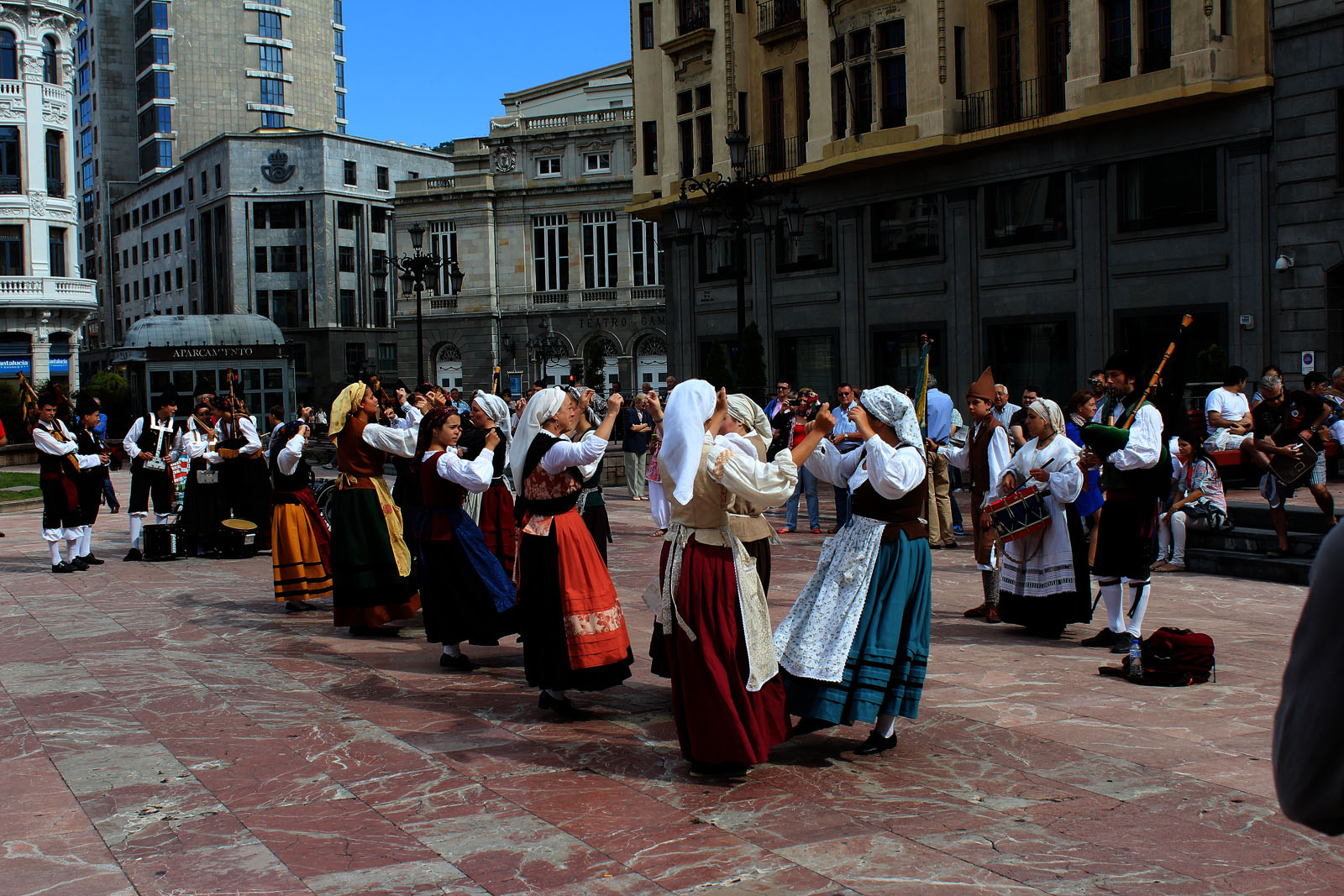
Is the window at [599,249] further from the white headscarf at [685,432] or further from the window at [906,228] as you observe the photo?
the white headscarf at [685,432]

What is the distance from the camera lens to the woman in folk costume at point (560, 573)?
6910 mm

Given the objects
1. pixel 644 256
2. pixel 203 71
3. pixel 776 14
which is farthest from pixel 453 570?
pixel 203 71

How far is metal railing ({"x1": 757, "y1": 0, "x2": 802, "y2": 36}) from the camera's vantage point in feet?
96.6

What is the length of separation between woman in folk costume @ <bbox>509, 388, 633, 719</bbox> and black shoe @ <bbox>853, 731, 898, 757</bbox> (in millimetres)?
1517

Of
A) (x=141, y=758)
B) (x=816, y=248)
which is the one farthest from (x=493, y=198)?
(x=141, y=758)

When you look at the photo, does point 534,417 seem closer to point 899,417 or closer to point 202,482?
point 899,417

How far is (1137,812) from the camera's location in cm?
520

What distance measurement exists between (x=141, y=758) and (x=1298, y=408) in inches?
430

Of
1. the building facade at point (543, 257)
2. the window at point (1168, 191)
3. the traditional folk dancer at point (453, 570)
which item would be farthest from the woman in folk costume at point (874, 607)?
the building facade at point (543, 257)

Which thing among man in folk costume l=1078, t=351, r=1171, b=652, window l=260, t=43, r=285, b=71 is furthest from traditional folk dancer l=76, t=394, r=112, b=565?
window l=260, t=43, r=285, b=71

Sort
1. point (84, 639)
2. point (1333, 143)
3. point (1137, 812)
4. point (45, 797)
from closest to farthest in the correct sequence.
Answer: point (1137, 812) < point (45, 797) < point (84, 639) < point (1333, 143)

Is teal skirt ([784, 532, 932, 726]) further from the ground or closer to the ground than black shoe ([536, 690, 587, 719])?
further from the ground

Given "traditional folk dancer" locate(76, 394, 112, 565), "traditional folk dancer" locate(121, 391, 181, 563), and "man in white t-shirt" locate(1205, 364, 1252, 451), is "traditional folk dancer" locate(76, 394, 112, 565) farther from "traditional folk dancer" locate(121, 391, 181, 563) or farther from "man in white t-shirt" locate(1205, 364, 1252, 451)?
"man in white t-shirt" locate(1205, 364, 1252, 451)

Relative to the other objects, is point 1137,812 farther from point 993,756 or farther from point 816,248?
point 816,248
